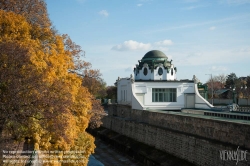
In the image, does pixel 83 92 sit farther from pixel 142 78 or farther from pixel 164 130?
pixel 142 78

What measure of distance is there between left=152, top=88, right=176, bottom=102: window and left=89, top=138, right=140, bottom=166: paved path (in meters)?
8.54

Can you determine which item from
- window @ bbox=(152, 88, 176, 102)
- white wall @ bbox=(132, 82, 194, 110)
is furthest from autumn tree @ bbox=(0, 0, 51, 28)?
window @ bbox=(152, 88, 176, 102)

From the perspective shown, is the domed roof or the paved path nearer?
the paved path

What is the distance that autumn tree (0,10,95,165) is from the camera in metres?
11.2

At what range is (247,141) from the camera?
623 inches

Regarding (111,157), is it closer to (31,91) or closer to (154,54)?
(154,54)

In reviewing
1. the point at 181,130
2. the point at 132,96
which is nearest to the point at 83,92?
the point at 181,130

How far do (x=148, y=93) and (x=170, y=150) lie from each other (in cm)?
1331

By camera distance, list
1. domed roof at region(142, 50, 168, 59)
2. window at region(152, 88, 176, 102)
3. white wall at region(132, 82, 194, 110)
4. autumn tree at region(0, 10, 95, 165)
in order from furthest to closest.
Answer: domed roof at region(142, 50, 168, 59), window at region(152, 88, 176, 102), white wall at region(132, 82, 194, 110), autumn tree at region(0, 10, 95, 165)

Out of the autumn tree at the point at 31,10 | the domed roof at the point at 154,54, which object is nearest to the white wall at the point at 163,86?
the domed roof at the point at 154,54

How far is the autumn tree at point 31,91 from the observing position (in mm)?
11234

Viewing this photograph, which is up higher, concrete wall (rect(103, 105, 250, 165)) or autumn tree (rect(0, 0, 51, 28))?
autumn tree (rect(0, 0, 51, 28))

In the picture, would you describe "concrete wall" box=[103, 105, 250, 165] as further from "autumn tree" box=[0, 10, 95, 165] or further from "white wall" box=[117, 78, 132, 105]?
"autumn tree" box=[0, 10, 95, 165]

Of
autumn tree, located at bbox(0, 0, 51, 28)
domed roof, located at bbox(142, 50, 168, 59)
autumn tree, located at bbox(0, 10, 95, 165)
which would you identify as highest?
domed roof, located at bbox(142, 50, 168, 59)
